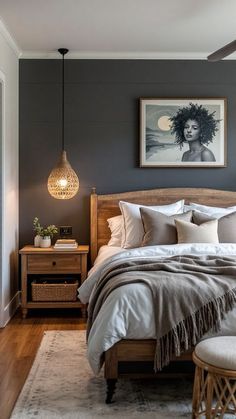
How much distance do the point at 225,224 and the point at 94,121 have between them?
1.89 m

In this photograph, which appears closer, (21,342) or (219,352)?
(219,352)

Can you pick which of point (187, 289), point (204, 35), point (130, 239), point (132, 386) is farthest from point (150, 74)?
point (132, 386)

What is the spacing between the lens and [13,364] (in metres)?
3.62

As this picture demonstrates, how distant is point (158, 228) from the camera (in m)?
4.62

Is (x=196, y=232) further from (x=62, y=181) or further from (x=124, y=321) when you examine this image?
(x=124, y=321)

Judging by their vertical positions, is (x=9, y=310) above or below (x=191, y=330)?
below

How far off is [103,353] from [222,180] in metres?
3.10

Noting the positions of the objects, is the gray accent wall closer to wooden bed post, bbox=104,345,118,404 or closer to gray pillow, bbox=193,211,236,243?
gray pillow, bbox=193,211,236,243

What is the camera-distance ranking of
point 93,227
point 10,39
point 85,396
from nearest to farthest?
point 85,396 → point 10,39 → point 93,227

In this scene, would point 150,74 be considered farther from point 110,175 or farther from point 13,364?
point 13,364

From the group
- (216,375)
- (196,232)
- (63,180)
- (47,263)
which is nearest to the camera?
(216,375)

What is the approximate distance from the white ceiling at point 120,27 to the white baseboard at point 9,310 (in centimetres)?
266

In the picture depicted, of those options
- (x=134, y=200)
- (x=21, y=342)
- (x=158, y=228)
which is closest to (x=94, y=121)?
(x=134, y=200)

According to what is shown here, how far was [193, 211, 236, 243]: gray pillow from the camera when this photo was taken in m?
4.61
